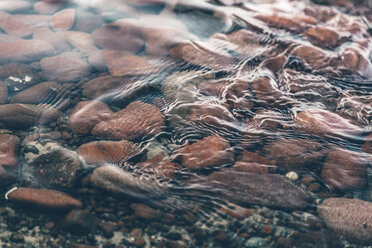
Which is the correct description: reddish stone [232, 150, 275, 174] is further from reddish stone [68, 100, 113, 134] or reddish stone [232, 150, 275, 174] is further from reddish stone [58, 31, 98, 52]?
reddish stone [58, 31, 98, 52]

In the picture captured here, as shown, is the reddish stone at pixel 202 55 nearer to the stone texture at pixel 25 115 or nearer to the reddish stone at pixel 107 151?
the reddish stone at pixel 107 151

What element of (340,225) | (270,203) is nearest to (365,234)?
(340,225)

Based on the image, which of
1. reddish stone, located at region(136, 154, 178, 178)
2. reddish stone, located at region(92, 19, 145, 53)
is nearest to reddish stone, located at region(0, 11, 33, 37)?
reddish stone, located at region(92, 19, 145, 53)

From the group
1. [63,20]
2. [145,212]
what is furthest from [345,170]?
[63,20]

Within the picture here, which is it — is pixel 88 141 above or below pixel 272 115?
below

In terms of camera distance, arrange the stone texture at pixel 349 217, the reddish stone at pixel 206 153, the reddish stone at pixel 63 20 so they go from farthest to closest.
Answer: the reddish stone at pixel 63 20, the reddish stone at pixel 206 153, the stone texture at pixel 349 217

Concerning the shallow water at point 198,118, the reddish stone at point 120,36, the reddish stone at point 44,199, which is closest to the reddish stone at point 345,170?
the shallow water at point 198,118

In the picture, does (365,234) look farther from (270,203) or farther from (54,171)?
(54,171)
